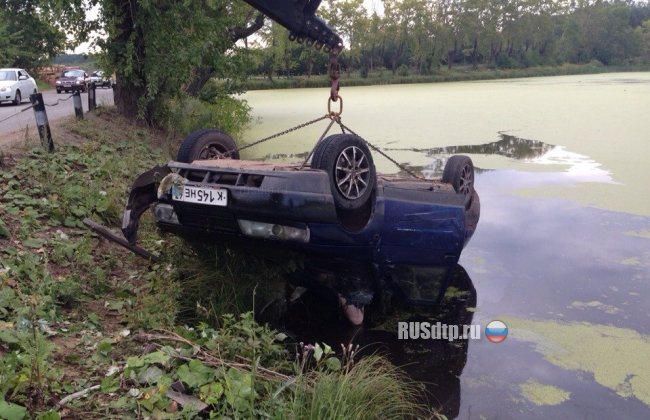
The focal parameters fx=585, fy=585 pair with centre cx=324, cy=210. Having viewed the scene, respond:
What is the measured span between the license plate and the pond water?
1.34 meters

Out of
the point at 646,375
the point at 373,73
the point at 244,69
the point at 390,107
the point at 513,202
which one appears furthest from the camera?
the point at 373,73

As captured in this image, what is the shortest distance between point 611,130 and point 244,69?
349 inches

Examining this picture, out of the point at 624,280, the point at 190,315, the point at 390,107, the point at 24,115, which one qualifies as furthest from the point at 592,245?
the point at 390,107

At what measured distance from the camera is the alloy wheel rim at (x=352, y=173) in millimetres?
3859

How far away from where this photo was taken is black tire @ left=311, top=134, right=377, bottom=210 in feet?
12.5

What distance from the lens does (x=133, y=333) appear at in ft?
11.8

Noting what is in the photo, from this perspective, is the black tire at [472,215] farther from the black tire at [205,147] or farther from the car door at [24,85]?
the car door at [24,85]

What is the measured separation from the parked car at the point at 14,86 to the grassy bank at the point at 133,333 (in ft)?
35.3

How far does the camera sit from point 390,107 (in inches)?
843

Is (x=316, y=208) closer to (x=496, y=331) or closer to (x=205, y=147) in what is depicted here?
(x=205, y=147)

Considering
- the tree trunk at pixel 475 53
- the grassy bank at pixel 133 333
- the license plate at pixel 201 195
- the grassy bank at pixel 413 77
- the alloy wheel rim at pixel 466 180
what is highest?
the tree trunk at pixel 475 53

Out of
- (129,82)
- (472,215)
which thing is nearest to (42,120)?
(129,82)

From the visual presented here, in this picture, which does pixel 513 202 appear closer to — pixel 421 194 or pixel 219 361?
pixel 421 194

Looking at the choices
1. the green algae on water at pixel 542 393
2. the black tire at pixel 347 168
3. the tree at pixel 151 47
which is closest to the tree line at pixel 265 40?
the tree at pixel 151 47
